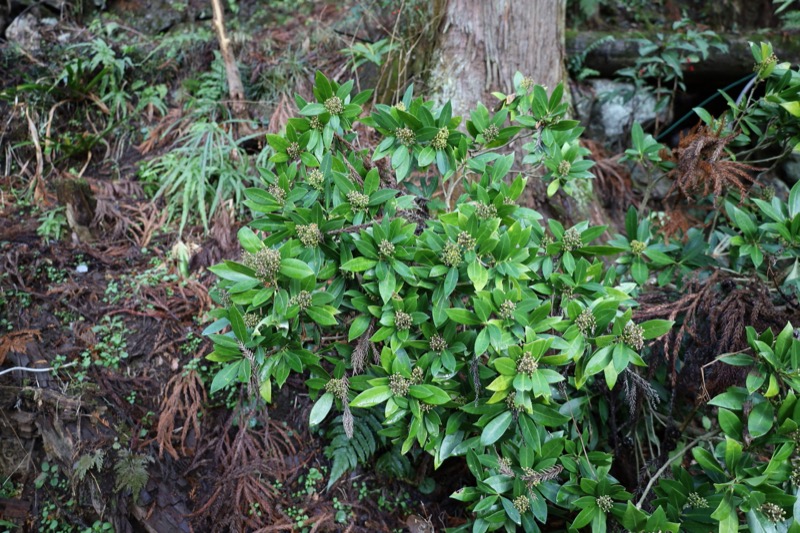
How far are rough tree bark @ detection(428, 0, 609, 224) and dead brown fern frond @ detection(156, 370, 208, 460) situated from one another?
2.32 m

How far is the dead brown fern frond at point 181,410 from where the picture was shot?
273cm

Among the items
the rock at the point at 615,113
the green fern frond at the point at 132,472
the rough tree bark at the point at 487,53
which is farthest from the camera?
the rock at the point at 615,113

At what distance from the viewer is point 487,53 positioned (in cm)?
356

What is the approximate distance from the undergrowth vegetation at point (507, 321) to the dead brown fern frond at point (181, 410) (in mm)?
764

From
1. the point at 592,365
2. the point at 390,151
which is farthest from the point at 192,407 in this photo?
the point at 592,365

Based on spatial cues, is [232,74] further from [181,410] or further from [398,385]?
[398,385]

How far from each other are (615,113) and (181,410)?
4.13 metres

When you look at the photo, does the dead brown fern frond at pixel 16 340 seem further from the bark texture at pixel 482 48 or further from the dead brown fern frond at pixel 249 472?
the bark texture at pixel 482 48

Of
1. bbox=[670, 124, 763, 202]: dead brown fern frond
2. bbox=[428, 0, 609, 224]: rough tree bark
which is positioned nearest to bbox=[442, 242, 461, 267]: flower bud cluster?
bbox=[670, 124, 763, 202]: dead brown fern frond

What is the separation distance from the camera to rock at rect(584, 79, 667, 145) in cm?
460

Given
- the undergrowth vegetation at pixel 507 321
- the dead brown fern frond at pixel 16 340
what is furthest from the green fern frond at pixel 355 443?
the dead brown fern frond at pixel 16 340

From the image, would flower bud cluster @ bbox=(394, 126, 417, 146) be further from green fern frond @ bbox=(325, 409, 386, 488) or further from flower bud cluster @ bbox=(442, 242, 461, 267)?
green fern frond @ bbox=(325, 409, 386, 488)

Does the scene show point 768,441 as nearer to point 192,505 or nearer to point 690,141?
point 690,141

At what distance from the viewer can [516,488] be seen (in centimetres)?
210
